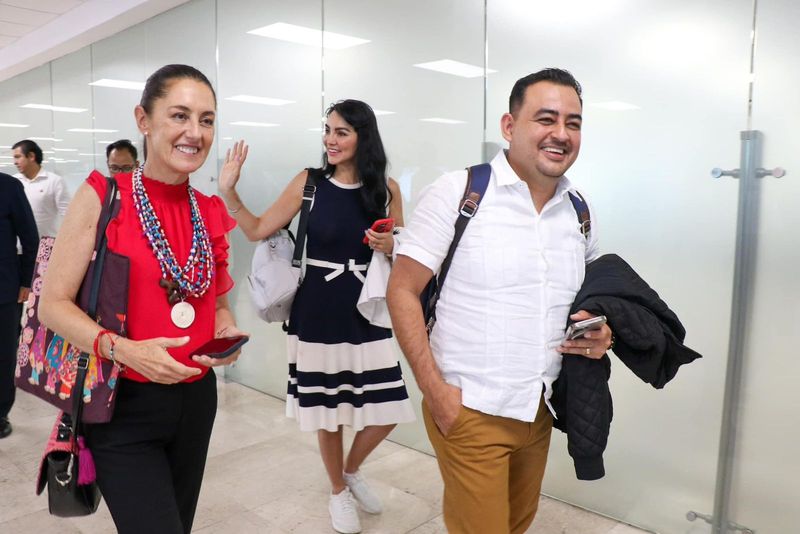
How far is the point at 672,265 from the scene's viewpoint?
→ 2621mm

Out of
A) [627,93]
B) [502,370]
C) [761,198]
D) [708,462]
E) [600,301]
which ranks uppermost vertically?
[627,93]

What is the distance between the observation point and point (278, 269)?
2705mm

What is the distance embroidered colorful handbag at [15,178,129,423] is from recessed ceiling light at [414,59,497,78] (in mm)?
2199

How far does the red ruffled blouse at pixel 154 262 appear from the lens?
1454 millimetres

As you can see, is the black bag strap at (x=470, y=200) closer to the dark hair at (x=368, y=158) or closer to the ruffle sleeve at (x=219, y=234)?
the ruffle sleeve at (x=219, y=234)

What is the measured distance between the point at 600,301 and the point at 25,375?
1.44 meters

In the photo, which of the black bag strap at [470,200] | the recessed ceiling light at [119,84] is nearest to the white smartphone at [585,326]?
the black bag strap at [470,200]

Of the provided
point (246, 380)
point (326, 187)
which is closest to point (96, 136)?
point (246, 380)

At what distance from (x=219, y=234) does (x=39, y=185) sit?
4.57m

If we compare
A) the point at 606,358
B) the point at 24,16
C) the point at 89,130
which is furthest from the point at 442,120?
the point at 24,16

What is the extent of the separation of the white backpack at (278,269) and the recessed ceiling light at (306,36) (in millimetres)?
1558

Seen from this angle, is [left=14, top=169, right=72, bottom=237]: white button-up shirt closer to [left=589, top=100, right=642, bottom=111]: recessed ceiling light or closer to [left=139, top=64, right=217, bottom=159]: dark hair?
[left=139, top=64, right=217, bottom=159]: dark hair

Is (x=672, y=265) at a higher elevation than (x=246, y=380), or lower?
higher

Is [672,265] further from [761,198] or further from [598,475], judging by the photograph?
[598,475]
